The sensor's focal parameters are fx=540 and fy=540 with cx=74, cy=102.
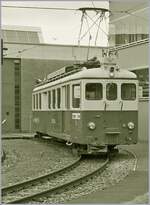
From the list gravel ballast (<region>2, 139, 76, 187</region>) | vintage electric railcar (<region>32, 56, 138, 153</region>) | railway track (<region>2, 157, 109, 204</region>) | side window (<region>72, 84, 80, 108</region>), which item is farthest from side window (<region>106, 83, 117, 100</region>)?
railway track (<region>2, 157, 109, 204</region>)

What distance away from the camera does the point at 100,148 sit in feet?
54.9

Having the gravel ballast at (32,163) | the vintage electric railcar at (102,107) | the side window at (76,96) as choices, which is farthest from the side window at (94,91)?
the gravel ballast at (32,163)

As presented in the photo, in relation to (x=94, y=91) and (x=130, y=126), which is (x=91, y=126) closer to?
(x=94, y=91)

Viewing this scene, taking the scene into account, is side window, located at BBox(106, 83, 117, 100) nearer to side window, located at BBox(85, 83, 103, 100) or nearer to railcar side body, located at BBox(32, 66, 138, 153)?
railcar side body, located at BBox(32, 66, 138, 153)

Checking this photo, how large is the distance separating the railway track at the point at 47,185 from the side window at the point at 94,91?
221 cm

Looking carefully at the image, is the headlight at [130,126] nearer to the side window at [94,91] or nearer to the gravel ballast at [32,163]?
the side window at [94,91]

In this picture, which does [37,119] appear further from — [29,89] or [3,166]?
[29,89]

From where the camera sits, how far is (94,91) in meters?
16.1

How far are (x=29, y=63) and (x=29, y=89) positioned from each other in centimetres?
197

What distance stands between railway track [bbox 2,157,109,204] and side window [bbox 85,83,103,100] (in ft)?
7.25

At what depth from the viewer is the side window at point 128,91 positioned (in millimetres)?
16312

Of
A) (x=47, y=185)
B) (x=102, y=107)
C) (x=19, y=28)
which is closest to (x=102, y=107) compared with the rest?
(x=102, y=107)

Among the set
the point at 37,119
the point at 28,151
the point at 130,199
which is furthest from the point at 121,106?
the point at 37,119

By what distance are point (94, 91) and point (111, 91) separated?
53 centimetres
